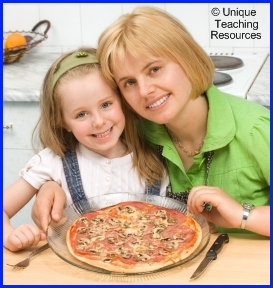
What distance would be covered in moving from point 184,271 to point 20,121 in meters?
1.41

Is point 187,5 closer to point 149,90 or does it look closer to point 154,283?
point 149,90

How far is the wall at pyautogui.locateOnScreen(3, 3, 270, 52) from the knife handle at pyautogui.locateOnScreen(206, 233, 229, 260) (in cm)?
162

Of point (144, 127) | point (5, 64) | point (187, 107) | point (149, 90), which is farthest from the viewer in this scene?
point (5, 64)

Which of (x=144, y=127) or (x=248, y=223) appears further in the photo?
(x=144, y=127)

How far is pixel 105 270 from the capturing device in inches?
46.4

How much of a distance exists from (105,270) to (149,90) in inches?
18.9

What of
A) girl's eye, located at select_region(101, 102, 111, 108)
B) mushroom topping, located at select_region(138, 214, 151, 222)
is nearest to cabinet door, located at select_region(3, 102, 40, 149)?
girl's eye, located at select_region(101, 102, 111, 108)

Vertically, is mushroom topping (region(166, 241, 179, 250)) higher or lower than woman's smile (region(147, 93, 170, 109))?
lower

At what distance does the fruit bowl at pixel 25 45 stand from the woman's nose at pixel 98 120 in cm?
131

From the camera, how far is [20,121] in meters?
2.41

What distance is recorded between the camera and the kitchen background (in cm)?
Answer: 239

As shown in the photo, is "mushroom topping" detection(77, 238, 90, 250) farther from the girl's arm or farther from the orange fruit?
the orange fruit

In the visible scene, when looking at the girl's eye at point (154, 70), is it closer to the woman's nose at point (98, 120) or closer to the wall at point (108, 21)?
the woman's nose at point (98, 120)

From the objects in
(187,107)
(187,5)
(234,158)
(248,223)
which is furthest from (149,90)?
(187,5)
